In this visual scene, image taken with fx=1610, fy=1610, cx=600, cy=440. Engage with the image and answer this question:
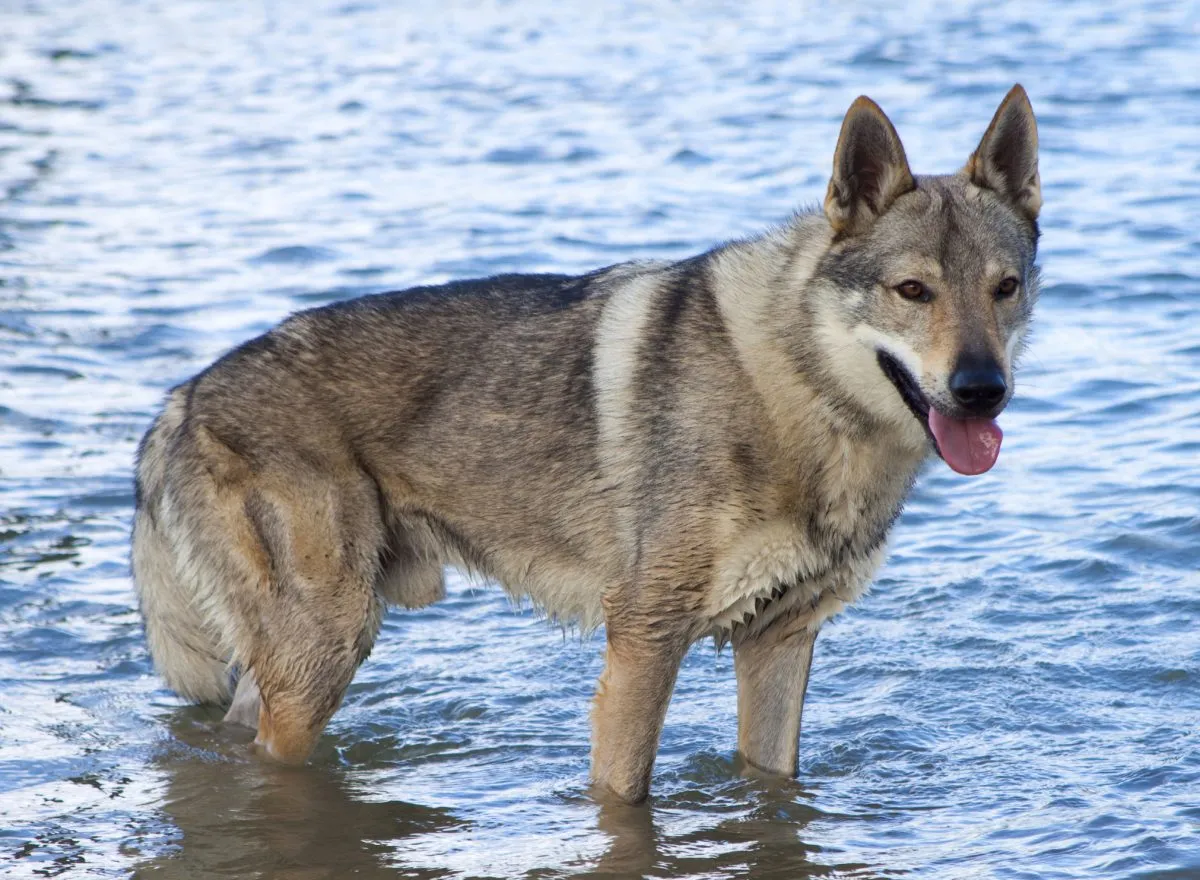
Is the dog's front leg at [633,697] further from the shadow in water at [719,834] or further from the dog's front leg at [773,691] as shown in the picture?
the dog's front leg at [773,691]

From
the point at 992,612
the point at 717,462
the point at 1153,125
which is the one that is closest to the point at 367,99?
the point at 1153,125

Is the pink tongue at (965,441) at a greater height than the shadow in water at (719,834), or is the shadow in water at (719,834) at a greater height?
the pink tongue at (965,441)

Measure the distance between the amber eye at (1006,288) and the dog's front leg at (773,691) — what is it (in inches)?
47.0

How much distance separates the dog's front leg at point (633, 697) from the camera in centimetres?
468

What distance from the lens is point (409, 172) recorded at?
14.3 m

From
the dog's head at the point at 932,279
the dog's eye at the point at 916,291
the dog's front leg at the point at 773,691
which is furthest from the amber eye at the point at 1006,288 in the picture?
the dog's front leg at the point at 773,691

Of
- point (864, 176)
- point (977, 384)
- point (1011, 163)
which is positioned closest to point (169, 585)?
point (864, 176)

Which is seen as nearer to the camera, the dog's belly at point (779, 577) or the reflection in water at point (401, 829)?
the dog's belly at point (779, 577)

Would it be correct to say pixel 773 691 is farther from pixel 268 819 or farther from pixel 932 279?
pixel 268 819

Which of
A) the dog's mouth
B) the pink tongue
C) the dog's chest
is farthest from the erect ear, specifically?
the dog's chest

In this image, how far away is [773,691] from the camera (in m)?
5.13

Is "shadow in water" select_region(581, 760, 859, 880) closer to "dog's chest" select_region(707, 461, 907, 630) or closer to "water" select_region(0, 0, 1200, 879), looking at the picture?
"water" select_region(0, 0, 1200, 879)

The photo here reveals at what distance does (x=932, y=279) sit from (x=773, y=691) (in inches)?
58.7

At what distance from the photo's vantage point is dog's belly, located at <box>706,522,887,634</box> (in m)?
4.57
